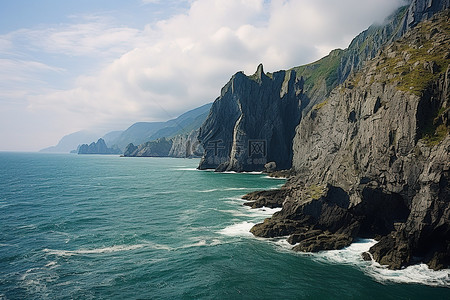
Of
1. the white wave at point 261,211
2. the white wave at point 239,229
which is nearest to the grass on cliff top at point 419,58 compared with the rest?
the white wave at point 261,211

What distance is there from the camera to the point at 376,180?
167 feet

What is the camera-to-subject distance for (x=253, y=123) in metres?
166

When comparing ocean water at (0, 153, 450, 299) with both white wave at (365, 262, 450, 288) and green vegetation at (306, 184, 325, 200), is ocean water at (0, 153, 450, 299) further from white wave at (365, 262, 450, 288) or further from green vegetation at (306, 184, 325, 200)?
green vegetation at (306, 184, 325, 200)

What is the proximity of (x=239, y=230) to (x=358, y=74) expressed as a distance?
62.2 meters

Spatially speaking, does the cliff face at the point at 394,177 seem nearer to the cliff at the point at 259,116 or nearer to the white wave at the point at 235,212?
the white wave at the point at 235,212

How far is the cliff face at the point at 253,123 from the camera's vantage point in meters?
160

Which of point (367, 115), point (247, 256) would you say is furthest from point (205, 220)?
point (367, 115)

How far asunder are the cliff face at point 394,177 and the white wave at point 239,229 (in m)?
1.75

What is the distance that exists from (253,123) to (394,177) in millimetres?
120445

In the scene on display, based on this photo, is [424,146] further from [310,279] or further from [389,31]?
[389,31]

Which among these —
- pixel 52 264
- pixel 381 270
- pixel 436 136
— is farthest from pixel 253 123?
pixel 52 264

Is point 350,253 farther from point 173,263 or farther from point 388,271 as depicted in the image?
point 173,263

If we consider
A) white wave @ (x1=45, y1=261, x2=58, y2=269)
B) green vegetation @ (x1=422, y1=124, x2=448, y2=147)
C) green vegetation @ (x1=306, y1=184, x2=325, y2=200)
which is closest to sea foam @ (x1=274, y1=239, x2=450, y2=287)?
green vegetation @ (x1=306, y1=184, x2=325, y2=200)

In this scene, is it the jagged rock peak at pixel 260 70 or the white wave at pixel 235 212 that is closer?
the white wave at pixel 235 212
